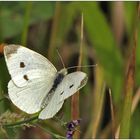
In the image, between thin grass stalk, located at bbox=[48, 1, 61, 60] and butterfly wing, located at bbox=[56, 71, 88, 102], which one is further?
thin grass stalk, located at bbox=[48, 1, 61, 60]

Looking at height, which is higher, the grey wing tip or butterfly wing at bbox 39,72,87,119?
the grey wing tip

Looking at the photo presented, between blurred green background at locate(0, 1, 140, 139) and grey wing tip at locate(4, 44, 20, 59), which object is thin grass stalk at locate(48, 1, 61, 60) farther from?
grey wing tip at locate(4, 44, 20, 59)

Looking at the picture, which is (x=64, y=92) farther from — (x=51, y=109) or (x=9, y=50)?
(x=9, y=50)

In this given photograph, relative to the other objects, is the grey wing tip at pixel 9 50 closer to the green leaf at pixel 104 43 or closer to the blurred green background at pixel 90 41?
the blurred green background at pixel 90 41

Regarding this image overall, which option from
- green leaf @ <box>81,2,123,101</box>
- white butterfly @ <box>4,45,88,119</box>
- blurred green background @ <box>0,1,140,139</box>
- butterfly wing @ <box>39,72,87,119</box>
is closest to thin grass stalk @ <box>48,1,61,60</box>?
blurred green background @ <box>0,1,140,139</box>

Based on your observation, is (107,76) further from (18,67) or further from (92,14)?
(18,67)

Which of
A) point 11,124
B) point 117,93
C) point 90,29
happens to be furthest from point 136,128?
point 11,124

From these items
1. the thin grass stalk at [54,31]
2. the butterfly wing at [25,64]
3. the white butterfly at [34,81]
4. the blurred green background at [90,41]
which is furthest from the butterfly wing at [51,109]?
the thin grass stalk at [54,31]
